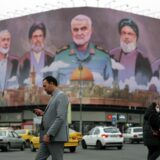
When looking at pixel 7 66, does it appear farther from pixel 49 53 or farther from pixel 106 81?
pixel 106 81

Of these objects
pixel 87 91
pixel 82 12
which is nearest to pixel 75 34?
pixel 82 12

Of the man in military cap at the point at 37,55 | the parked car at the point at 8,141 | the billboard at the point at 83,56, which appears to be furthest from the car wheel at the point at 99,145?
the man in military cap at the point at 37,55

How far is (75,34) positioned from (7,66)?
16.6 metres

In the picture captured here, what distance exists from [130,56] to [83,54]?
29.2 feet

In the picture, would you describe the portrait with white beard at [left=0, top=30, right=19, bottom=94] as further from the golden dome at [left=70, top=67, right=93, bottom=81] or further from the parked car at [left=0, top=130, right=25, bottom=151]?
the parked car at [left=0, top=130, right=25, bottom=151]

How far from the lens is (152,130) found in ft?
37.7

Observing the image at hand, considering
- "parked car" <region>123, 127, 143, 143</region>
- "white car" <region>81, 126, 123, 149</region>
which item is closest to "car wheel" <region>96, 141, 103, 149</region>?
"white car" <region>81, 126, 123, 149</region>

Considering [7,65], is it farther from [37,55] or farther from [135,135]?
[135,135]

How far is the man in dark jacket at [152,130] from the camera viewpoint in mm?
11461

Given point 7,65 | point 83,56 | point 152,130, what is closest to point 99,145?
point 152,130

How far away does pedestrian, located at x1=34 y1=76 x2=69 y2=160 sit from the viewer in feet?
26.4

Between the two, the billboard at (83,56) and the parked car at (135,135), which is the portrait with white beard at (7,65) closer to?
the billboard at (83,56)

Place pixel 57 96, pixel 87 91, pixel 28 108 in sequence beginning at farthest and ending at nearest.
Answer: pixel 28 108 < pixel 87 91 < pixel 57 96

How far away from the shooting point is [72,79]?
8825 centimetres
